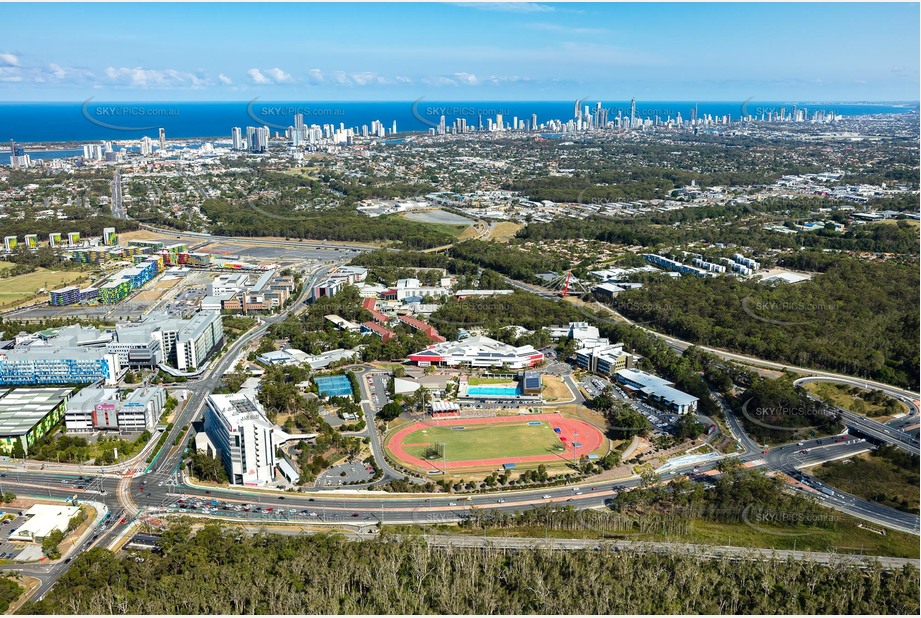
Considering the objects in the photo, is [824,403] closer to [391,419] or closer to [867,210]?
[391,419]

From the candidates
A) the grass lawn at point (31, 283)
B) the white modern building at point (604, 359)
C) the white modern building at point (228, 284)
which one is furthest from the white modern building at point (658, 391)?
the grass lawn at point (31, 283)

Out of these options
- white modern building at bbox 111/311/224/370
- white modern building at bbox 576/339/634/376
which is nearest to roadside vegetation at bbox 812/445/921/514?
white modern building at bbox 576/339/634/376

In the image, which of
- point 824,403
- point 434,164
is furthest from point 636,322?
point 434,164

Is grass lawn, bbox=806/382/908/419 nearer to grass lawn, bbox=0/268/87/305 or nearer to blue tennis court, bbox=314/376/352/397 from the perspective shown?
blue tennis court, bbox=314/376/352/397

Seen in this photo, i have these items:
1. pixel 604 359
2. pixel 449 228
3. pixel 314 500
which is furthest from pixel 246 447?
pixel 449 228

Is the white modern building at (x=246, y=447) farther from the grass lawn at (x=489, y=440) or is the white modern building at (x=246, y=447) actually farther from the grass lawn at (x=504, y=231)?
the grass lawn at (x=504, y=231)

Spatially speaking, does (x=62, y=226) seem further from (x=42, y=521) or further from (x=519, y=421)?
(x=519, y=421)
